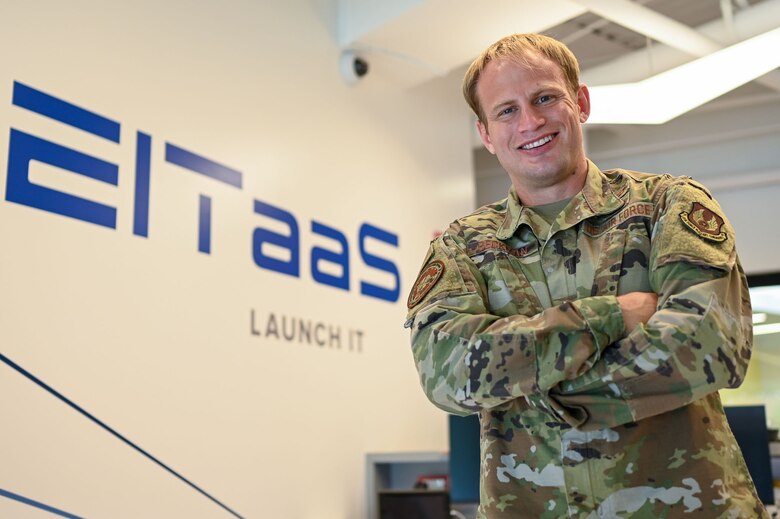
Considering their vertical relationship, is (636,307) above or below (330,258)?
below

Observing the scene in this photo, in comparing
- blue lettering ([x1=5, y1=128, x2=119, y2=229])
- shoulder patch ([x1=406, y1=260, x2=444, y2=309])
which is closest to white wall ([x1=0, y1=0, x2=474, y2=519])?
blue lettering ([x1=5, y1=128, x2=119, y2=229])

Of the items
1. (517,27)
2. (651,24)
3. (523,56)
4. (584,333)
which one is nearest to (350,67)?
(517,27)

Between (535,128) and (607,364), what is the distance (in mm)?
476

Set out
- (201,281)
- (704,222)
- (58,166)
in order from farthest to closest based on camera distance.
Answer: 1. (201,281)
2. (58,166)
3. (704,222)

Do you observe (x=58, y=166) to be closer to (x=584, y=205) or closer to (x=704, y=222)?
(x=584, y=205)

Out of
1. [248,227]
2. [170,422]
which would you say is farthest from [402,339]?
[170,422]

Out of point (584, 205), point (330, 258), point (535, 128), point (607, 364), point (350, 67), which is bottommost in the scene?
point (607, 364)

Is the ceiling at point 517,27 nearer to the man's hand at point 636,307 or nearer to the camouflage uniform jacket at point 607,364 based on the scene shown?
the camouflage uniform jacket at point 607,364

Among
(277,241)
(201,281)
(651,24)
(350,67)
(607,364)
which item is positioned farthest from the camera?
(350,67)

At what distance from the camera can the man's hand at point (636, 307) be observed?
130cm

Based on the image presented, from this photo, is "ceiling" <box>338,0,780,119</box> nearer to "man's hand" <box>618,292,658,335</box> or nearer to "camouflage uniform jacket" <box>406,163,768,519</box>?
"camouflage uniform jacket" <box>406,163,768,519</box>

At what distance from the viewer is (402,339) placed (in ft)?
16.9

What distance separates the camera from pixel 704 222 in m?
1.37

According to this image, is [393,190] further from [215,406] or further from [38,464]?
[38,464]
